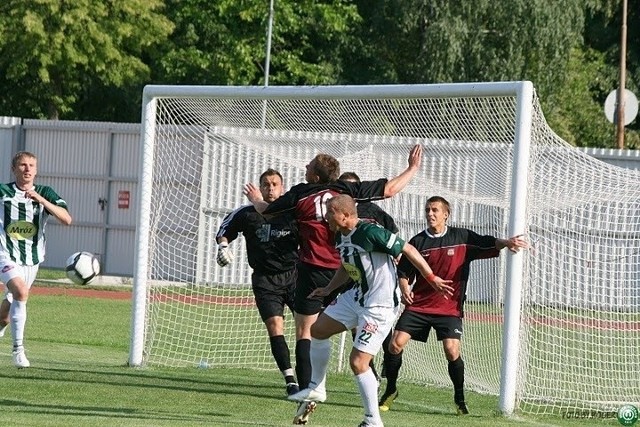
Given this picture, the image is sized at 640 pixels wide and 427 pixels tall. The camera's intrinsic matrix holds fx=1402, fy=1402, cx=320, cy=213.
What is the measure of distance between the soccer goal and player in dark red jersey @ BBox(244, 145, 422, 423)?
1296 mm

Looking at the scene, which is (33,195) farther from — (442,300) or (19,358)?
(442,300)

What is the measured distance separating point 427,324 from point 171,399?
2.20 m

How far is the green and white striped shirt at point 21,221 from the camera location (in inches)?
512

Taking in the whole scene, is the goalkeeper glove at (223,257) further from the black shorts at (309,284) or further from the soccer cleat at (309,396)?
the soccer cleat at (309,396)

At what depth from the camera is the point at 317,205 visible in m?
10.8

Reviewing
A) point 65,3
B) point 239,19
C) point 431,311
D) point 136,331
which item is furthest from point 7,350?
point 239,19

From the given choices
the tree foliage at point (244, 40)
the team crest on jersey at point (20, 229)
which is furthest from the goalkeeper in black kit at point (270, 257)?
the tree foliage at point (244, 40)

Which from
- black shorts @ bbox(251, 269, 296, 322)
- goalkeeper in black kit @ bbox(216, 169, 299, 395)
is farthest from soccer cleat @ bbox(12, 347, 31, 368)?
black shorts @ bbox(251, 269, 296, 322)

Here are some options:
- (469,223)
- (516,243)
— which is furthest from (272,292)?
(469,223)

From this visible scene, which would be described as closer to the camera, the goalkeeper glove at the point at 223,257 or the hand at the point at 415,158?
the hand at the point at 415,158

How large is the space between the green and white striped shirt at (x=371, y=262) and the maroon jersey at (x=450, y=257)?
5.58 feet

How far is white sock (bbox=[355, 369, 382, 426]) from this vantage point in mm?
9539

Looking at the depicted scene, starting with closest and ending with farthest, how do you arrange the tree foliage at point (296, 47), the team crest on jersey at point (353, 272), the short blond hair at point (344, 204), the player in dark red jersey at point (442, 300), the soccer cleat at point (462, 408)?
the short blond hair at point (344, 204), the team crest on jersey at point (353, 272), the soccer cleat at point (462, 408), the player in dark red jersey at point (442, 300), the tree foliage at point (296, 47)

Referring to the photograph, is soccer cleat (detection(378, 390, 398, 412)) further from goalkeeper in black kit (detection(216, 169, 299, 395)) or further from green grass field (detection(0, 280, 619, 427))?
goalkeeper in black kit (detection(216, 169, 299, 395))
